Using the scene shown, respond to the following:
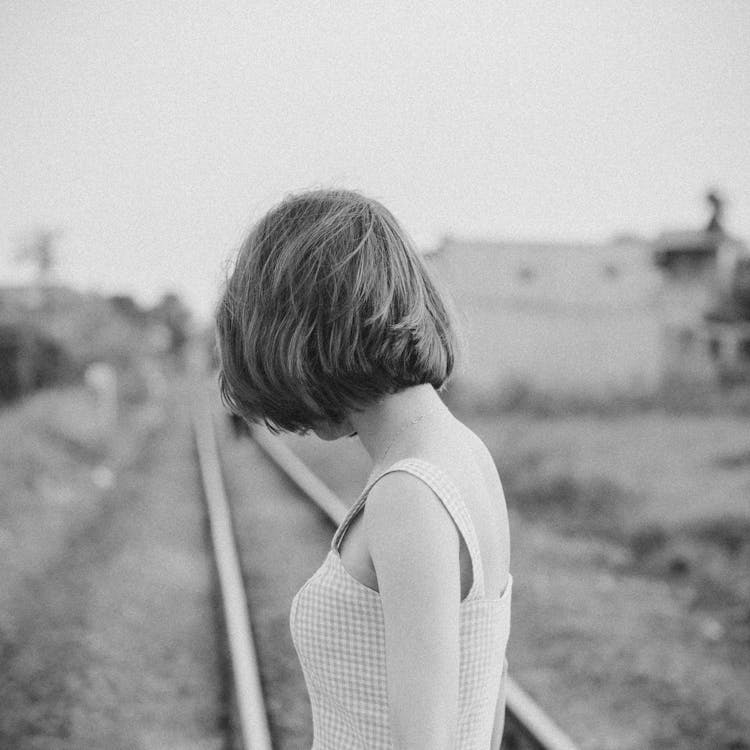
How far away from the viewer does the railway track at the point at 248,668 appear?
3438 mm

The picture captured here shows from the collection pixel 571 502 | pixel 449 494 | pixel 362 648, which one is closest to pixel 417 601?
pixel 449 494

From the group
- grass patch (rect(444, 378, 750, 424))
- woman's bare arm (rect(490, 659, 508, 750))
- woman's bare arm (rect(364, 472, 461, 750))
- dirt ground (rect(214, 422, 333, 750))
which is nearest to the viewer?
woman's bare arm (rect(364, 472, 461, 750))

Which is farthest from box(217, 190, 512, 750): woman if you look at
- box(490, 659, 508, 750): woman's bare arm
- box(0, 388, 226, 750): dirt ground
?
box(0, 388, 226, 750): dirt ground

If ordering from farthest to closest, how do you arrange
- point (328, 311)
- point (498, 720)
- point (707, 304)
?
point (707, 304)
point (498, 720)
point (328, 311)

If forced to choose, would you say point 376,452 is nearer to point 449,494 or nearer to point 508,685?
point 449,494

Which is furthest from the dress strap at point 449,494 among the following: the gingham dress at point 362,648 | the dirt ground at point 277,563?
the dirt ground at point 277,563

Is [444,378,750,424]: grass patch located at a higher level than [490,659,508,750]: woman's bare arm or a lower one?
lower

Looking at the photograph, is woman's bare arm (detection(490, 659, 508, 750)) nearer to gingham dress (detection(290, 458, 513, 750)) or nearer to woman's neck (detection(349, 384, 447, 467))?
gingham dress (detection(290, 458, 513, 750))

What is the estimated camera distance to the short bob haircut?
1176mm

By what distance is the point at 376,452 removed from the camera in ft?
4.18

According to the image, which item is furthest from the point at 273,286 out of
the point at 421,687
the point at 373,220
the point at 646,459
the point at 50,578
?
the point at 646,459

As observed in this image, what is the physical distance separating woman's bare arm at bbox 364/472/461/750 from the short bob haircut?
25 centimetres

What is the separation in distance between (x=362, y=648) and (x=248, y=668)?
331 centimetres

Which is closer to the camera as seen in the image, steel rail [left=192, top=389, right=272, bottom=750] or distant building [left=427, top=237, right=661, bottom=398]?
steel rail [left=192, top=389, right=272, bottom=750]
